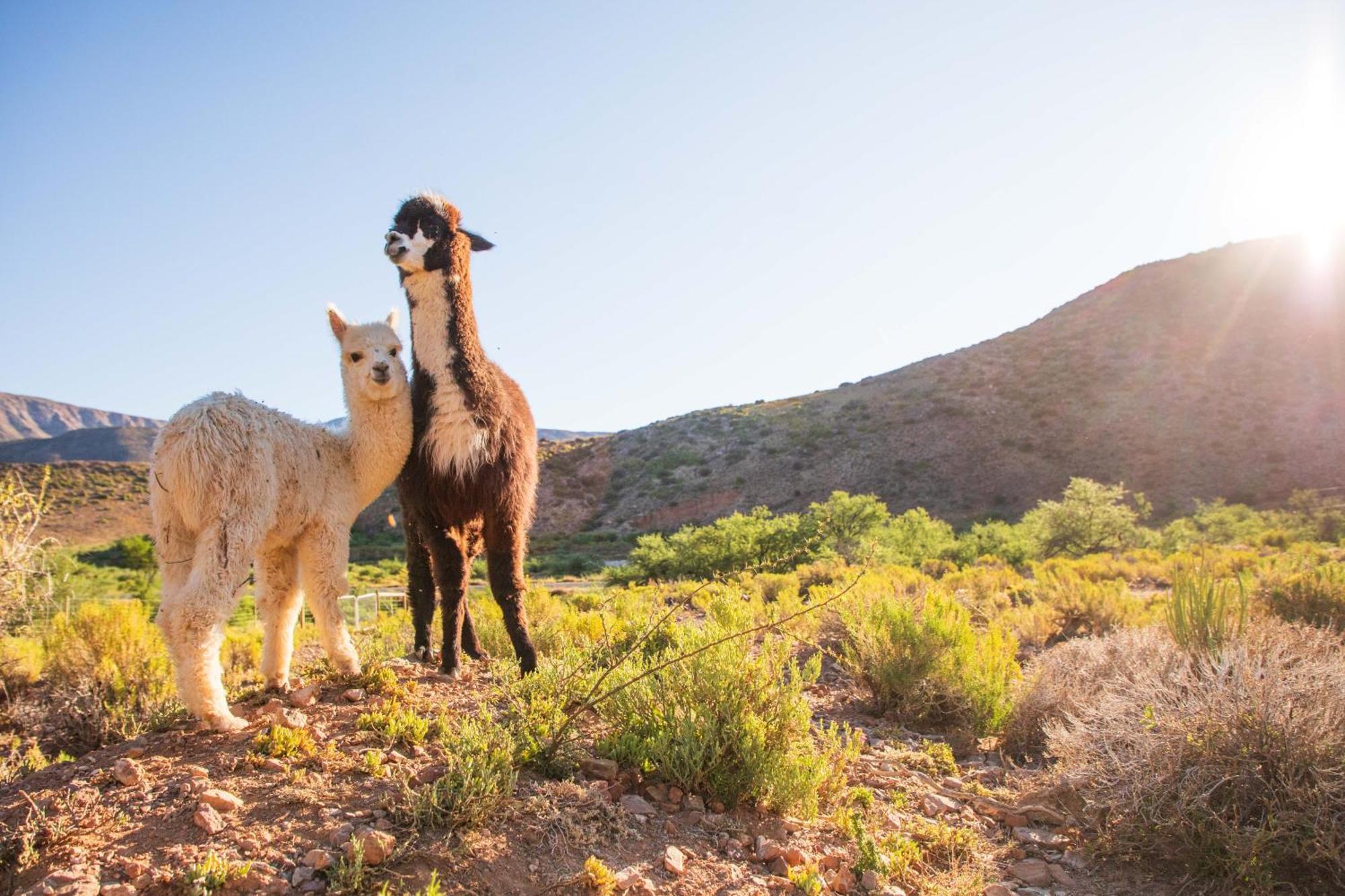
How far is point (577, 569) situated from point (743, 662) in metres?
27.6

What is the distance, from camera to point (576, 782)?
381 cm

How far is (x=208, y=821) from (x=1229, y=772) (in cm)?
473

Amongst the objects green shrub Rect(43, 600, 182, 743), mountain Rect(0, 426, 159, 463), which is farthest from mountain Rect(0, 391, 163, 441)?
green shrub Rect(43, 600, 182, 743)

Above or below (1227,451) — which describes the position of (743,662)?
above

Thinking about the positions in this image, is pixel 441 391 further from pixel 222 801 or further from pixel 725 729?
pixel 725 729

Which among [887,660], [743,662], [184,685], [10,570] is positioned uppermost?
[10,570]

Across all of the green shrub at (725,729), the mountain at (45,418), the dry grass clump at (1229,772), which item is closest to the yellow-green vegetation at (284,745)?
the green shrub at (725,729)

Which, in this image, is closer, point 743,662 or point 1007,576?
point 743,662

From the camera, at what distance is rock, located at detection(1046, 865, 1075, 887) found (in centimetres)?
386

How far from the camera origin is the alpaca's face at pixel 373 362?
15.7ft

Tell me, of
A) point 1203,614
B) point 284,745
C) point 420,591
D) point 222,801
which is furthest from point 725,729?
point 1203,614

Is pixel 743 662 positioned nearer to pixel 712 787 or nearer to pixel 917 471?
pixel 712 787

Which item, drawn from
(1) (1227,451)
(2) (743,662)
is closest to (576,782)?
(2) (743,662)

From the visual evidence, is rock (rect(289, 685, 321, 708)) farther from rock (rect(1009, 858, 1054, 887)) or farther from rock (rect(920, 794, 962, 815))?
rock (rect(1009, 858, 1054, 887))
